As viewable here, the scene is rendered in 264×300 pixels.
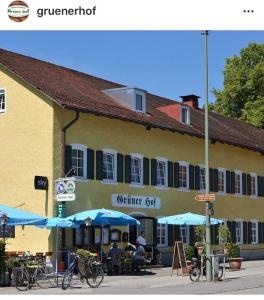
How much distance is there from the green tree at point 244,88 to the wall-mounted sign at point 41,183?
29.7 m

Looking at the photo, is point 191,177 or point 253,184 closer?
point 191,177

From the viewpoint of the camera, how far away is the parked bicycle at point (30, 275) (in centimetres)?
1901

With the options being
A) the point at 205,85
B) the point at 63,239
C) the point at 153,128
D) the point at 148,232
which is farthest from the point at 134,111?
the point at 205,85

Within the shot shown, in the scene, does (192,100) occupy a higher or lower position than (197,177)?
higher

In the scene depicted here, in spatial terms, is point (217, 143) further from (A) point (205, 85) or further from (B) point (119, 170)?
(A) point (205, 85)

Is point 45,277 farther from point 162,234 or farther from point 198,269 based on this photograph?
point 162,234

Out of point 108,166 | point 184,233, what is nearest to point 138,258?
point 108,166

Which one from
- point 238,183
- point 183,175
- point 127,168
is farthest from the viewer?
point 238,183

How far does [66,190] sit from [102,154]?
5810mm

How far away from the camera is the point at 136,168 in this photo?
29.8 meters

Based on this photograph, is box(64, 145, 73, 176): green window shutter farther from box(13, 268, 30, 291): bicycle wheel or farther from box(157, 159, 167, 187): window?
box(13, 268, 30, 291): bicycle wheel
